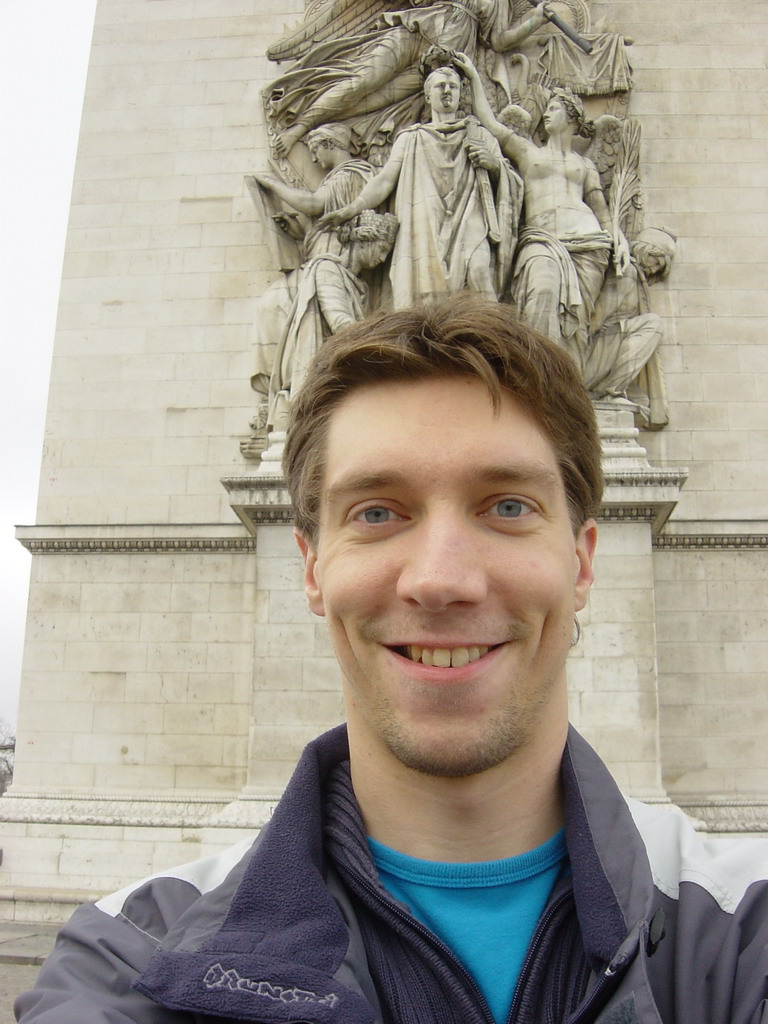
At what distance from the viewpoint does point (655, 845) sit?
158cm

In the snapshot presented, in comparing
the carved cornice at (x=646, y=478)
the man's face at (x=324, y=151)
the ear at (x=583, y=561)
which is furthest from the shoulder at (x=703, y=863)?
the man's face at (x=324, y=151)

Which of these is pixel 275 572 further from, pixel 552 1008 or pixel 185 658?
pixel 552 1008

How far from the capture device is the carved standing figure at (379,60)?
8.77m

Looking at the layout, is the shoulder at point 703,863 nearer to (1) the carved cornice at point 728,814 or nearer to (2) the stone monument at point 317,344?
(2) the stone monument at point 317,344

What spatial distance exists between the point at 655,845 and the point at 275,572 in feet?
19.6

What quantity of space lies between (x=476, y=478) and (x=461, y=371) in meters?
0.24

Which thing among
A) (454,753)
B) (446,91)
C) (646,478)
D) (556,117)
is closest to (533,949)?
(454,753)

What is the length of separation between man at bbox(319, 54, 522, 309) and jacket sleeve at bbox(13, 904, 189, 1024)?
269 inches

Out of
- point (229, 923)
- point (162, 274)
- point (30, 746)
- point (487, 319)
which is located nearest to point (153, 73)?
point (162, 274)

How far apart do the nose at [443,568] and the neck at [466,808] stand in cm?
30

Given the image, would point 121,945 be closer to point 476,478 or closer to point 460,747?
point 460,747

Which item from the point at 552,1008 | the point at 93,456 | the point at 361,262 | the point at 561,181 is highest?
the point at 561,181

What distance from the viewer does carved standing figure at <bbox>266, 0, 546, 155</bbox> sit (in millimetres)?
8766

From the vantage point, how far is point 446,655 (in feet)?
4.99
